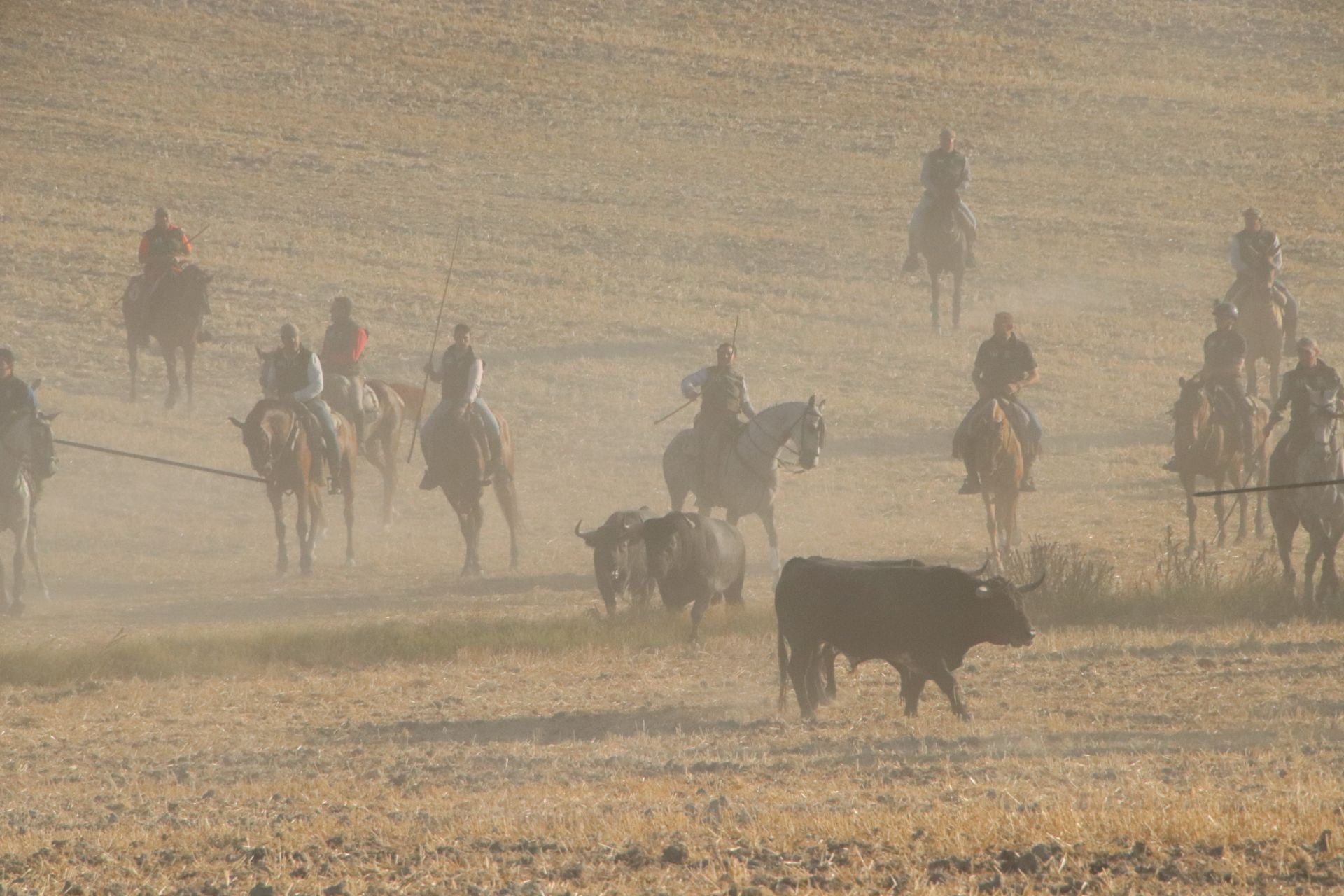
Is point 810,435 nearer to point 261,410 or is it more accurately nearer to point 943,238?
point 261,410

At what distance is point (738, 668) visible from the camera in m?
14.0

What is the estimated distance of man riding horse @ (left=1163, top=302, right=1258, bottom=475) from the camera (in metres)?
19.8

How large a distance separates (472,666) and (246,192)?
29.5 m

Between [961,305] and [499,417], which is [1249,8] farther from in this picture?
[499,417]

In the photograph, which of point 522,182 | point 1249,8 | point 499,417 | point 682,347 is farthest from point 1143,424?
point 1249,8

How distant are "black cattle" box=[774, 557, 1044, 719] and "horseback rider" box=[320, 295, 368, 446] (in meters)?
10.9

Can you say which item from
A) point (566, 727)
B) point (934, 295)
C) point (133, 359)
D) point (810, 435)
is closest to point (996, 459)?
point (810, 435)

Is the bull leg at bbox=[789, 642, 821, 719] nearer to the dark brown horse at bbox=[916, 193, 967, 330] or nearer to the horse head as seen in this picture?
the horse head

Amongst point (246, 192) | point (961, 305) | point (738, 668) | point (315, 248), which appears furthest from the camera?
point (246, 192)

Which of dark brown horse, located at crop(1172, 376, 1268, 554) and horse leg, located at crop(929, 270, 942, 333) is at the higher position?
horse leg, located at crop(929, 270, 942, 333)

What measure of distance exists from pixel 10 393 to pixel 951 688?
419 inches

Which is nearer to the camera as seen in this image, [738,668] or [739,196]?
[738,668]

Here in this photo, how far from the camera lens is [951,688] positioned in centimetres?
1152

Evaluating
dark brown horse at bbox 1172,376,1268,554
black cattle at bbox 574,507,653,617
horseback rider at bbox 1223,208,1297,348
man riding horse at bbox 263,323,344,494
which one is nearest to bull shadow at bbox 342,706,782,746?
black cattle at bbox 574,507,653,617
